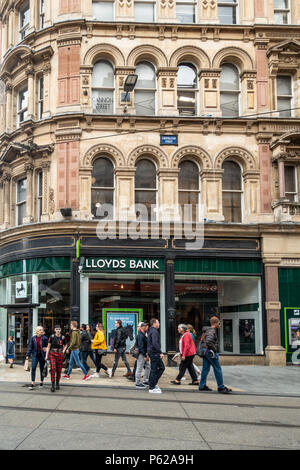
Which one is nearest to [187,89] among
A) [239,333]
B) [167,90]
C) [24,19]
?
[167,90]

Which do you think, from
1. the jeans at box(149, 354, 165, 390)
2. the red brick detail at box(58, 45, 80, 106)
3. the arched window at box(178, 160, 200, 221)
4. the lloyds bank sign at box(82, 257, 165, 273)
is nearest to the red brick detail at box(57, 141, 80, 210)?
the red brick detail at box(58, 45, 80, 106)

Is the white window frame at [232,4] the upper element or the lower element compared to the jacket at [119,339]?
upper

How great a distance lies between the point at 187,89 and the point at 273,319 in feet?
31.8

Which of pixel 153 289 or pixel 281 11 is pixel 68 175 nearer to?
pixel 153 289

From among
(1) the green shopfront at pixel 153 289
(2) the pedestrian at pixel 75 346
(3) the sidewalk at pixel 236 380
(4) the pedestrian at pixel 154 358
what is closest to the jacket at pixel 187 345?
(3) the sidewalk at pixel 236 380

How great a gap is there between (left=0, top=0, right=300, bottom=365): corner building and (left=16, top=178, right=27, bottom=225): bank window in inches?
33.5

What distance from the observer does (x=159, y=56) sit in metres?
21.7

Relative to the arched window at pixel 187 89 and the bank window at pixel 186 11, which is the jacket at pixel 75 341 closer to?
the arched window at pixel 187 89

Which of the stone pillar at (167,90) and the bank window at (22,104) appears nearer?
the stone pillar at (167,90)

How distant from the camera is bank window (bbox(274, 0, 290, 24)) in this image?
74.2ft

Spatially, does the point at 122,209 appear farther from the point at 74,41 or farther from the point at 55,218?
the point at 74,41

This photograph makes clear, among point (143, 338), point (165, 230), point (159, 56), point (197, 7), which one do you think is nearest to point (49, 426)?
point (143, 338)

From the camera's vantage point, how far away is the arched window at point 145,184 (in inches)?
837

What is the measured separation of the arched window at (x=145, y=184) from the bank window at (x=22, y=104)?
6020 millimetres
